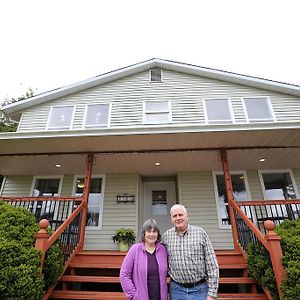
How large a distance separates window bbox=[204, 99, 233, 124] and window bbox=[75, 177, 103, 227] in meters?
4.51

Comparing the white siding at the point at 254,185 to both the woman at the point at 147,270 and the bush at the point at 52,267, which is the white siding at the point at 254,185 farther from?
the bush at the point at 52,267

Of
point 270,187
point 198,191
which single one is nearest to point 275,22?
point 270,187

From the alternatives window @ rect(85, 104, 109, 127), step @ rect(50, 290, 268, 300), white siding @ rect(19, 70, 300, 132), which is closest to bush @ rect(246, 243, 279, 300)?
step @ rect(50, 290, 268, 300)

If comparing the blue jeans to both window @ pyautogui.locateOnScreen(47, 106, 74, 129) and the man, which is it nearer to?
the man

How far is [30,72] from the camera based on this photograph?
27.8m

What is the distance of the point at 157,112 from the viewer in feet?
27.4

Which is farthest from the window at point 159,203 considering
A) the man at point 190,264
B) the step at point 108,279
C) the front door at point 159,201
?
the man at point 190,264

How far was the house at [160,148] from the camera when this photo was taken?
520cm

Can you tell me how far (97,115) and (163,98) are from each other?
262cm

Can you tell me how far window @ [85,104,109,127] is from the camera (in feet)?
27.4

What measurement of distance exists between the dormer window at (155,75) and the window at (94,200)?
455 cm

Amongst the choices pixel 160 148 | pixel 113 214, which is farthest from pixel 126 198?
pixel 160 148

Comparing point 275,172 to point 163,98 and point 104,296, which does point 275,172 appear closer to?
point 163,98

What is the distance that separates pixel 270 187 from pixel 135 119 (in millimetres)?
5147
